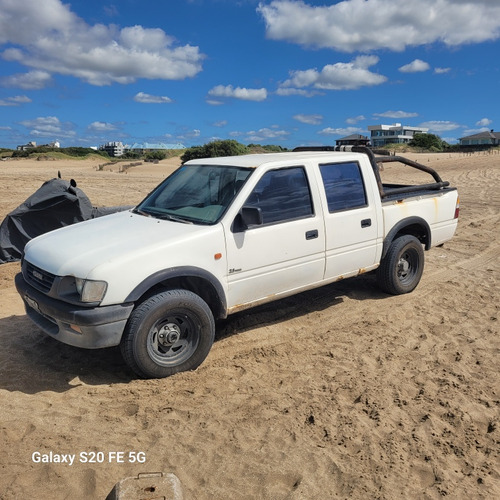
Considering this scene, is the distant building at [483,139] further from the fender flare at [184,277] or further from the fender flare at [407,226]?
the fender flare at [184,277]

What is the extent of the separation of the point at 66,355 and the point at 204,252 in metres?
1.78

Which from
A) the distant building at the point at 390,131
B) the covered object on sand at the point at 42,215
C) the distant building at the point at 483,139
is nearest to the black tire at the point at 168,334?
the covered object on sand at the point at 42,215

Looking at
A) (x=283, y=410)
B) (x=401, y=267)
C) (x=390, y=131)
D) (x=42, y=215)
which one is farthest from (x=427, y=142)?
(x=283, y=410)

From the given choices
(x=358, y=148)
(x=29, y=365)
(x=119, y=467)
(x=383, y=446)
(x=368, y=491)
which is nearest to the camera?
(x=368, y=491)

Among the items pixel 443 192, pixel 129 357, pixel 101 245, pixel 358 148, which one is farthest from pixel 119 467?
pixel 443 192

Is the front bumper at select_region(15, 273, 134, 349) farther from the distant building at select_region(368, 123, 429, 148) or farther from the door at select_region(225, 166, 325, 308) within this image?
the distant building at select_region(368, 123, 429, 148)

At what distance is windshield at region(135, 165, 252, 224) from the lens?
189 inches

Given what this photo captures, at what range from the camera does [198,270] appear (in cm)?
436

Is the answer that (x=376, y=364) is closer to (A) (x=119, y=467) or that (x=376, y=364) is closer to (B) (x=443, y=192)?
(A) (x=119, y=467)

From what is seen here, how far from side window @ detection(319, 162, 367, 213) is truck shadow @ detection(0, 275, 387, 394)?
138cm

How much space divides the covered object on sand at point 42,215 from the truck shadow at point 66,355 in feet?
8.84

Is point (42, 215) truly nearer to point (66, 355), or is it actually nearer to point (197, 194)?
point (66, 355)

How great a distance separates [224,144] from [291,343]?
1402 inches

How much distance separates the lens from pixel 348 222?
5.55 metres
